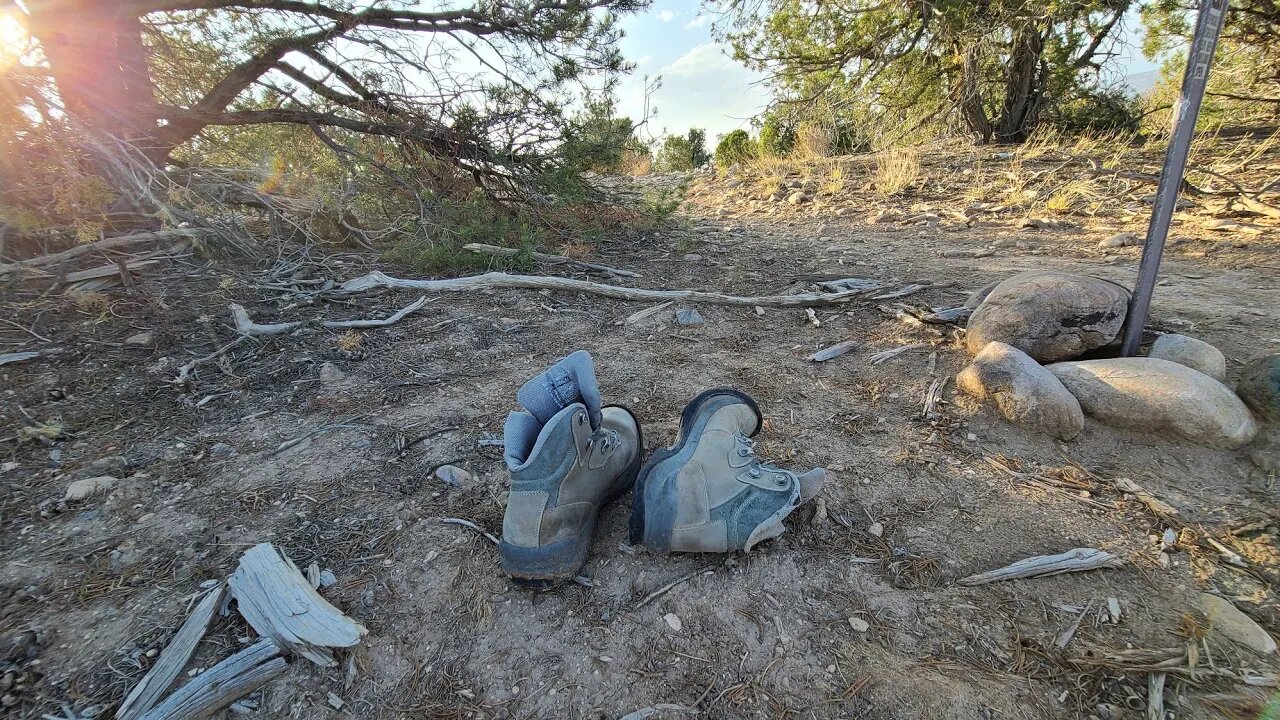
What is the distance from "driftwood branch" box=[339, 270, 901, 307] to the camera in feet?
11.6

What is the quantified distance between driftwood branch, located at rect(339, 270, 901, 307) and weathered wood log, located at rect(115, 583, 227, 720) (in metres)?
2.71

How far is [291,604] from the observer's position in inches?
55.5

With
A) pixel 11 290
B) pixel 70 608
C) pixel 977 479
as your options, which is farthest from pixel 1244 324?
pixel 11 290

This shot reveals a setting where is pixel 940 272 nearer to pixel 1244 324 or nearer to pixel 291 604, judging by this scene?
pixel 1244 324

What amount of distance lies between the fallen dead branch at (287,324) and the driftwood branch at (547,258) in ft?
3.34

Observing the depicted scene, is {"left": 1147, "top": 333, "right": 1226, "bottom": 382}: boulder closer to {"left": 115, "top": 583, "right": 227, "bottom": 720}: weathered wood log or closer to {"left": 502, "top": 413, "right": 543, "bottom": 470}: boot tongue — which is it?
{"left": 502, "top": 413, "right": 543, "bottom": 470}: boot tongue

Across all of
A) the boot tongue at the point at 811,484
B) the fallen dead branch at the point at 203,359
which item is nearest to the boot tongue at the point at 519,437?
the boot tongue at the point at 811,484

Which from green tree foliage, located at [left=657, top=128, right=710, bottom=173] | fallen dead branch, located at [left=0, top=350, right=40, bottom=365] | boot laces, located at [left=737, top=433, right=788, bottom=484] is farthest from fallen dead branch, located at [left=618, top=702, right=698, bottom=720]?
green tree foliage, located at [left=657, top=128, right=710, bottom=173]

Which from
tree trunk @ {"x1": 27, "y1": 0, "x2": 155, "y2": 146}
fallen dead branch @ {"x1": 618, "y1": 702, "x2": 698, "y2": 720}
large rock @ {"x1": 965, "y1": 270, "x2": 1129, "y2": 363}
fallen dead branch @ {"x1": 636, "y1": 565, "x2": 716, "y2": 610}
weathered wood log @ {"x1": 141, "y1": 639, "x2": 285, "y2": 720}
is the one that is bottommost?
fallen dead branch @ {"x1": 618, "y1": 702, "x2": 698, "y2": 720}

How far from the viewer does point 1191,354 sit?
220cm

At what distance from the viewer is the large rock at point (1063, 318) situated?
2359mm

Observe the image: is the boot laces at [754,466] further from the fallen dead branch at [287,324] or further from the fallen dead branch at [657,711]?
the fallen dead branch at [287,324]

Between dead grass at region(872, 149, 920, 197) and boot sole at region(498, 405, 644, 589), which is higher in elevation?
dead grass at region(872, 149, 920, 197)

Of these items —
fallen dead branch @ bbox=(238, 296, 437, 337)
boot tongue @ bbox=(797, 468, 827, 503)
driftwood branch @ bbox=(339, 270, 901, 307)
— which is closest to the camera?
boot tongue @ bbox=(797, 468, 827, 503)
